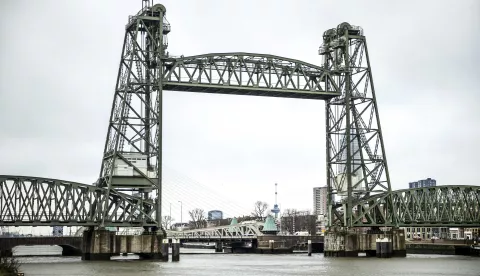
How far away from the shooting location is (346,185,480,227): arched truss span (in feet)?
251

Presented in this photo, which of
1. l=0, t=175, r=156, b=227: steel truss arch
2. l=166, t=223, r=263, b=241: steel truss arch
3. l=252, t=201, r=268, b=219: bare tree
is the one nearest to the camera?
l=0, t=175, r=156, b=227: steel truss arch

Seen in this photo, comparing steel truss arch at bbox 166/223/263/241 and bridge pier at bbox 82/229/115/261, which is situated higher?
steel truss arch at bbox 166/223/263/241

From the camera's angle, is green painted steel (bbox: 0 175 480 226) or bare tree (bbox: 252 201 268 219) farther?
bare tree (bbox: 252 201 268 219)

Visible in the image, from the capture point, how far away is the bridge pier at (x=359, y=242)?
246ft

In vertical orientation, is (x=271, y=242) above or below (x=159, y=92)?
below

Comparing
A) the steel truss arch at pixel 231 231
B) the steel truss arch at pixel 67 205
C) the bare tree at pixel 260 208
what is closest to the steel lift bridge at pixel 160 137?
the steel truss arch at pixel 67 205

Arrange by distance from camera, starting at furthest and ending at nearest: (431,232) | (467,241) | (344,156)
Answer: (431,232) < (467,241) < (344,156)

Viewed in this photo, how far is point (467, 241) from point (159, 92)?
2004 inches

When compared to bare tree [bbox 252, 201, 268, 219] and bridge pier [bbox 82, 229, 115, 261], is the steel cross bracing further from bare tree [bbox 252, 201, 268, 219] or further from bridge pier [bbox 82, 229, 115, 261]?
Answer: bare tree [bbox 252, 201, 268, 219]

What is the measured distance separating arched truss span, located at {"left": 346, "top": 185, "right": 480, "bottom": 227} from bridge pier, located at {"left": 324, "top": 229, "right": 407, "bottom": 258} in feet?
3.52

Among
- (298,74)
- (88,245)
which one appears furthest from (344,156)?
(88,245)

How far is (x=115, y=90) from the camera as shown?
69.1m

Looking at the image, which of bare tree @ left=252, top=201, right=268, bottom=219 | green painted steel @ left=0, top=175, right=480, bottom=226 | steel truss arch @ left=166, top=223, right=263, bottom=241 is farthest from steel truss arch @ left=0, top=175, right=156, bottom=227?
bare tree @ left=252, top=201, right=268, bottom=219

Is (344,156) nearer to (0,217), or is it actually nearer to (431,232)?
(0,217)
